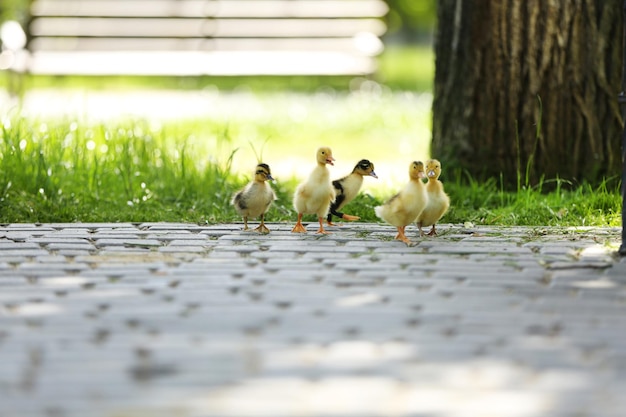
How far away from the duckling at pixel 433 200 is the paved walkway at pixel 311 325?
0.58 feet

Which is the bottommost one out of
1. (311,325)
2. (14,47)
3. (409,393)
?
(409,393)

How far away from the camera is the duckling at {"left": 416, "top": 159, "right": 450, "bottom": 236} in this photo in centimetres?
722

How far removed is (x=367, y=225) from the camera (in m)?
7.91

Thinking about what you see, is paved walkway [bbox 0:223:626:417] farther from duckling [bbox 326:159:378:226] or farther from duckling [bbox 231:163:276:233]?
duckling [bbox 326:159:378:226]

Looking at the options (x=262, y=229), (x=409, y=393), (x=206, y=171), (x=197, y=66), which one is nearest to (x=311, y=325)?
(x=409, y=393)

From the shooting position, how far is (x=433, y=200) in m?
7.22

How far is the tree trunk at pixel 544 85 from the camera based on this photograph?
9109mm

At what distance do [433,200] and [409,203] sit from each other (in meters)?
0.21

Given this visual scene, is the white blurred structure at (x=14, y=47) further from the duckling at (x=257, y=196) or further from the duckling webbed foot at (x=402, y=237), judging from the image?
the duckling webbed foot at (x=402, y=237)

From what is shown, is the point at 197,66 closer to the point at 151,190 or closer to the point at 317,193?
the point at 151,190

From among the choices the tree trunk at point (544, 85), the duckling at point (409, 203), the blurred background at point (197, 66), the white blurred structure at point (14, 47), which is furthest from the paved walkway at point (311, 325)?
the white blurred structure at point (14, 47)

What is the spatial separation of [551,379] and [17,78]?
15293mm

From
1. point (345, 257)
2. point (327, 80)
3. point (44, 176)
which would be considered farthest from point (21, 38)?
point (345, 257)

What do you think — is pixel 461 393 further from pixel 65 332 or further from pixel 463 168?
pixel 463 168
